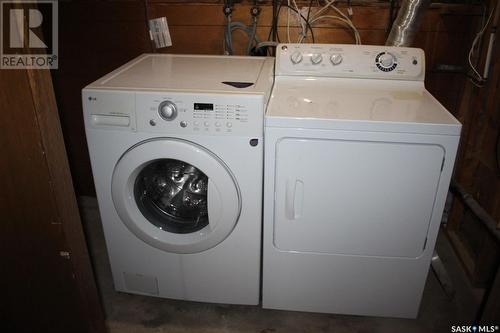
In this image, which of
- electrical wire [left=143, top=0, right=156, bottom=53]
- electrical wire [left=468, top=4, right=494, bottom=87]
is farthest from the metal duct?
electrical wire [left=143, top=0, right=156, bottom=53]

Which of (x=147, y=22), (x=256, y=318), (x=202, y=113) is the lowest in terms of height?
(x=256, y=318)

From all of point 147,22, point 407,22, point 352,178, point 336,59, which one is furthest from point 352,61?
point 147,22

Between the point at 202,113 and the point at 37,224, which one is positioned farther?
the point at 202,113

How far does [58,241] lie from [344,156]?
0.89m

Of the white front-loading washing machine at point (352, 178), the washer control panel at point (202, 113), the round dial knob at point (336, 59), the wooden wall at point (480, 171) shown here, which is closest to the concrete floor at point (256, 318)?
the white front-loading washing machine at point (352, 178)

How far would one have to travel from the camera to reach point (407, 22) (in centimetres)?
162

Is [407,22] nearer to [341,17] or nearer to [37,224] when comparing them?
[341,17]

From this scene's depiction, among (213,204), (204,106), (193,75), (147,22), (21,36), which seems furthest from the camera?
(147,22)

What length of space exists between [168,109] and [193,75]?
273 millimetres

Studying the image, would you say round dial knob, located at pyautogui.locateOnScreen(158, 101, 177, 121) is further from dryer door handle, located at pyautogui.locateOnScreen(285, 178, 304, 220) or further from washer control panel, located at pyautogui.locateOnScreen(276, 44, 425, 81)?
washer control panel, located at pyautogui.locateOnScreen(276, 44, 425, 81)

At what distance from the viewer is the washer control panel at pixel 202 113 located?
1.23m

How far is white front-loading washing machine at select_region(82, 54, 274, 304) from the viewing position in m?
1.25

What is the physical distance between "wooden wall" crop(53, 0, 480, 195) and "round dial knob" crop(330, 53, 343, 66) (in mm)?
370

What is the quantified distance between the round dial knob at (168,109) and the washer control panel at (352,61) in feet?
1.95
